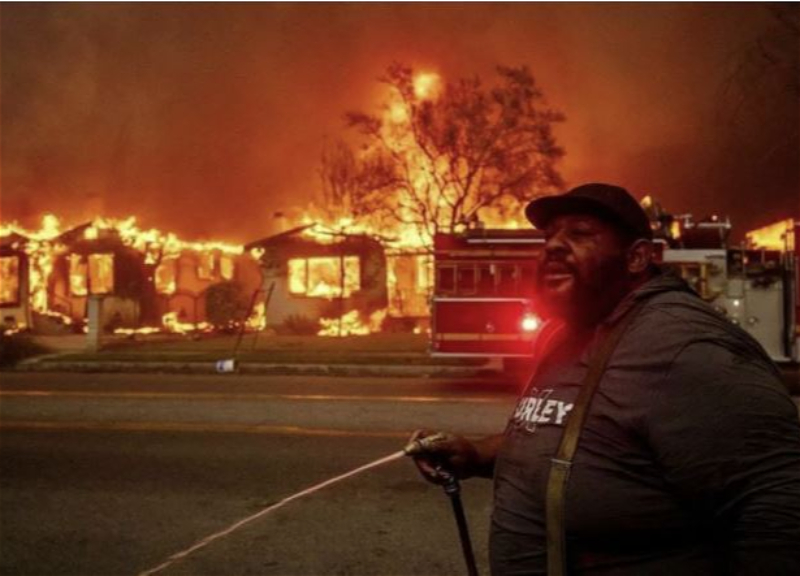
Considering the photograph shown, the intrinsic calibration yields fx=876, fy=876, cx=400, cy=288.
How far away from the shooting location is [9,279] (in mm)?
26734

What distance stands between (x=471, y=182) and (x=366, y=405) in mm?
17134

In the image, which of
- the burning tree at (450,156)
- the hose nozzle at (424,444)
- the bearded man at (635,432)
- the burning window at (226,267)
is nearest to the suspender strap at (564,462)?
the bearded man at (635,432)

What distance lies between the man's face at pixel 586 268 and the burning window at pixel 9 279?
89.3 feet

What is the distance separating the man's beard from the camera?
198 centimetres

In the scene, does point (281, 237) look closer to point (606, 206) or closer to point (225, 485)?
point (225, 485)

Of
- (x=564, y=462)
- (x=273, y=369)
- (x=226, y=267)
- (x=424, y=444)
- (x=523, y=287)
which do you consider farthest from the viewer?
(x=226, y=267)

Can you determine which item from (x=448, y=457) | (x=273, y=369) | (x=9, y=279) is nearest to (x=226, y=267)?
(x=9, y=279)

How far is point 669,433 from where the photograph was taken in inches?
66.2

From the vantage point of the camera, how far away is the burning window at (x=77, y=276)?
28.3 metres

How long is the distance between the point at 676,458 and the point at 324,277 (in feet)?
85.6

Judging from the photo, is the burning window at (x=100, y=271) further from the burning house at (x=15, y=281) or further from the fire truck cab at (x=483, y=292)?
the fire truck cab at (x=483, y=292)

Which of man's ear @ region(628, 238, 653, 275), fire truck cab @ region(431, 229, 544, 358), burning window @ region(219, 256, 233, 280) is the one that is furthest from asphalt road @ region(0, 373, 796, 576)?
burning window @ region(219, 256, 233, 280)

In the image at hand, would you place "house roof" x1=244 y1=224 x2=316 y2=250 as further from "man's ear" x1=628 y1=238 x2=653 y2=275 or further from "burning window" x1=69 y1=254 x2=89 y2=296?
"man's ear" x1=628 y1=238 x2=653 y2=275

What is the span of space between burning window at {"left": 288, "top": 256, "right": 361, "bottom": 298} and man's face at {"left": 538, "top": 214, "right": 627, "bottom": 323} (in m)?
24.8
